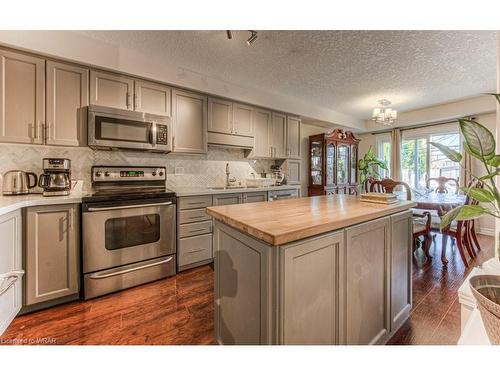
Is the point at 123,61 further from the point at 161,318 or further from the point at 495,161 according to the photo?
the point at 495,161

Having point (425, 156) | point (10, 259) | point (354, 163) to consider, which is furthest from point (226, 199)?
point (425, 156)

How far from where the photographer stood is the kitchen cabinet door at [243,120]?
327 centimetres

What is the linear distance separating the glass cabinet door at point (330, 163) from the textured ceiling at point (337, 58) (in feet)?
3.75

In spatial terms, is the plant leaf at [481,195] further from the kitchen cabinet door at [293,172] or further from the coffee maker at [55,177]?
the kitchen cabinet door at [293,172]

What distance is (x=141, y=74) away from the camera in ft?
8.04

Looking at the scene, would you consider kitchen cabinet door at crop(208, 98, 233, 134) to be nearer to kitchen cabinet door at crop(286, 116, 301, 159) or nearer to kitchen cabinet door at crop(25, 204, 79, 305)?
kitchen cabinet door at crop(286, 116, 301, 159)

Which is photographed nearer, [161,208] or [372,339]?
[372,339]

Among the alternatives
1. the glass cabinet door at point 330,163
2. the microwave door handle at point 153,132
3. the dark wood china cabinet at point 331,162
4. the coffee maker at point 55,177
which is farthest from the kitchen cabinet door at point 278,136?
the coffee maker at point 55,177

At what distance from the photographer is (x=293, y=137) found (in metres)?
4.05

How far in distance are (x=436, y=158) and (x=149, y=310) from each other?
5.91 meters

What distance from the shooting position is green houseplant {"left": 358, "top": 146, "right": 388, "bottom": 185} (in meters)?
5.12

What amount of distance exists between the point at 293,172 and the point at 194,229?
7.32 feet
